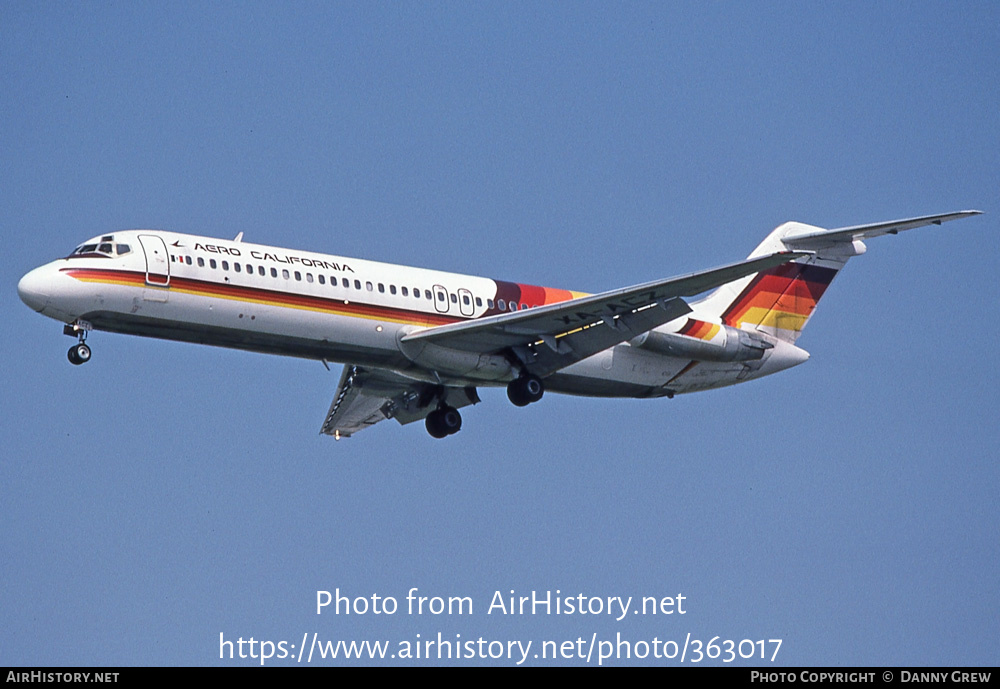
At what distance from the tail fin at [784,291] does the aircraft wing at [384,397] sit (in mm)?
6304

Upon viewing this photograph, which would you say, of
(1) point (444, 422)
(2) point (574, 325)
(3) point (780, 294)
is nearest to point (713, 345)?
(3) point (780, 294)

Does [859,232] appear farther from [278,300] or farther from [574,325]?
[278,300]

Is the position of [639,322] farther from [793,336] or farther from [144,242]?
[144,242]

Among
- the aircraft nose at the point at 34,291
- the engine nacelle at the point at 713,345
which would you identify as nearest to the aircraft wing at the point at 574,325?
the engine nacelle at the point at 713,345

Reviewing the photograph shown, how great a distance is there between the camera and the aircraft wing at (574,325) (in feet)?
98.6

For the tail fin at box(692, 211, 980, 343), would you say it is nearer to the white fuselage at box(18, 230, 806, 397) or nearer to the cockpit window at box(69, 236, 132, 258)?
the white fuselage at box(18, 230, 806, 397)

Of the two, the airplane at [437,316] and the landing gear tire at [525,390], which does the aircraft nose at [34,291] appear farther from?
the landing gear tire at [525,390]

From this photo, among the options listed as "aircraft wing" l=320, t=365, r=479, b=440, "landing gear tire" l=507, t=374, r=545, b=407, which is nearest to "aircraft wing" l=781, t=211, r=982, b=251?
"landing gear tire" l=507, t=374, r=545, b=407

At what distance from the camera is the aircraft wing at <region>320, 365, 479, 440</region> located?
1373 inches

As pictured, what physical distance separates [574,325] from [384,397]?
19.5ft

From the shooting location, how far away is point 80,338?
2852cm

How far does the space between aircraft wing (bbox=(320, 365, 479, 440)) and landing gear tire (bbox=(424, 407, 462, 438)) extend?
294 millimetres

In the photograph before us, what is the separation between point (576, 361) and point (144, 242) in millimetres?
9503

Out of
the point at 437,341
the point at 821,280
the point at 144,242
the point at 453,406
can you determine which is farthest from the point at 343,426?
the point at 821,280
